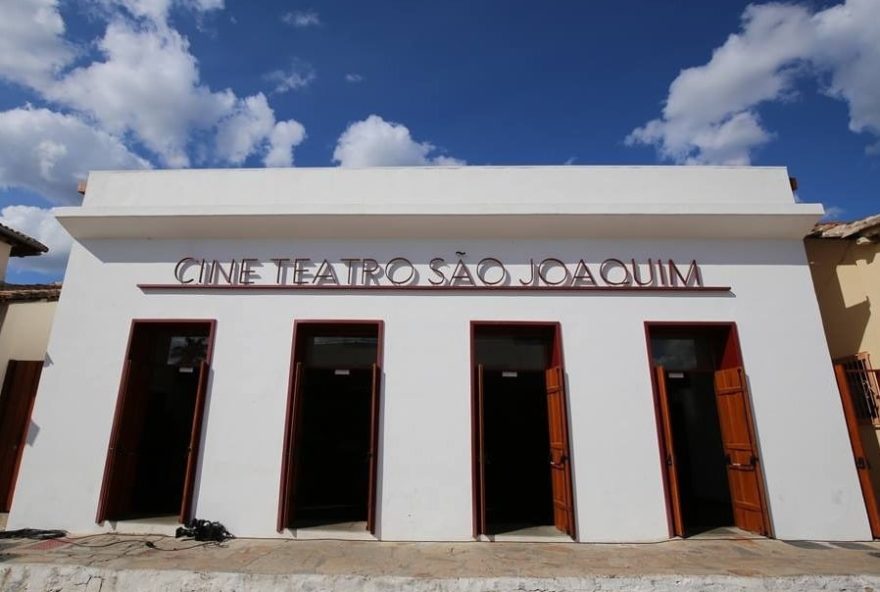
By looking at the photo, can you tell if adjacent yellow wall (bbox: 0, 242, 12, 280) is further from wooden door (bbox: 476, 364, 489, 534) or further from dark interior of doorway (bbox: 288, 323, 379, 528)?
wooden door (bbox: 476, 364, 489, 534)

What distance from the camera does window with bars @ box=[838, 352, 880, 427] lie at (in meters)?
7.22

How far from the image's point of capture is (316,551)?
583 centimetres

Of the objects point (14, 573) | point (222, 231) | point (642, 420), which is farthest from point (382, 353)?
point (14, 573)

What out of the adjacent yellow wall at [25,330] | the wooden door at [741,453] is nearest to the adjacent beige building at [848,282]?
the wooden door at [741,453]

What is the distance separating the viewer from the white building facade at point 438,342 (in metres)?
6.50

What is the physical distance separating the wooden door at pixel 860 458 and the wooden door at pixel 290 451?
735 cm

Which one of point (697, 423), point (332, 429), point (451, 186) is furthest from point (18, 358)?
point (697, 423)

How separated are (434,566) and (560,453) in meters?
2.30

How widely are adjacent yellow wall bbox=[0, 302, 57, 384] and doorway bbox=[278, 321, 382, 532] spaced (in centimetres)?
473

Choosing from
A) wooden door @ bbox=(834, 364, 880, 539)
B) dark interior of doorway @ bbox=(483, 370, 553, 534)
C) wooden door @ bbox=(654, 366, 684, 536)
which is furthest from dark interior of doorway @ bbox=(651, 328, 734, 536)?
dark interior of doorway @ bbox=(483, 370, 553, 534)

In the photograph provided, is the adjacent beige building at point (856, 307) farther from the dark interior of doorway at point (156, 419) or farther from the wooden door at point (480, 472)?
the dark interior of doorway at point (156, 419)

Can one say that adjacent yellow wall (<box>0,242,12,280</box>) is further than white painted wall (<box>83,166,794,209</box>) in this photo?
Yes

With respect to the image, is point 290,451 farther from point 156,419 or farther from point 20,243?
point 20,243

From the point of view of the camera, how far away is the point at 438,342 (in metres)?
7.00
